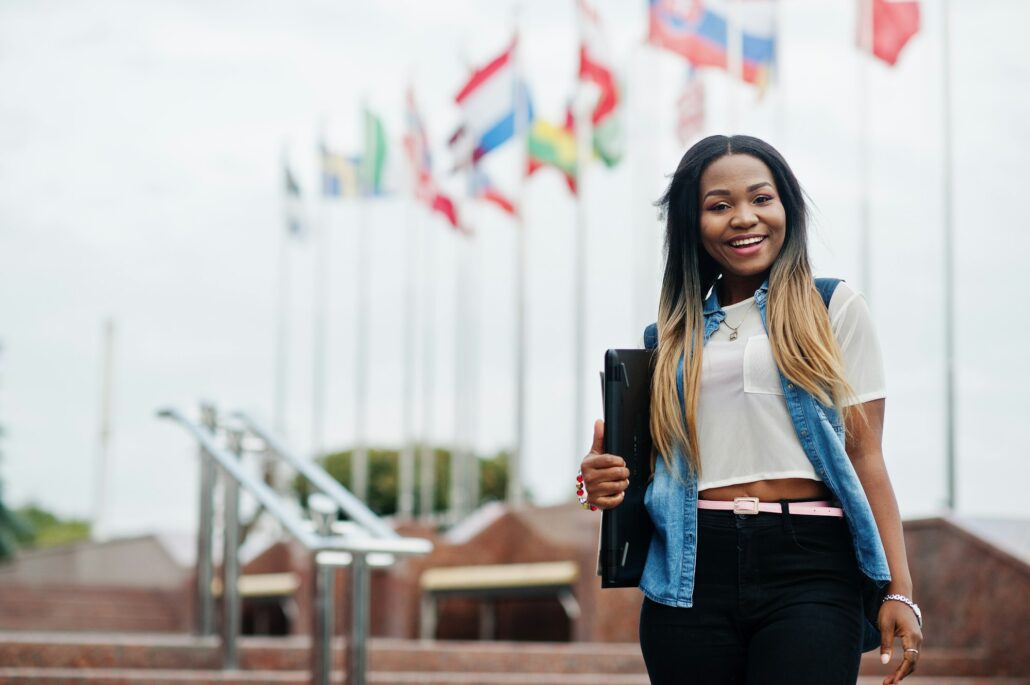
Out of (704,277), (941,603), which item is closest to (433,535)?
(941,603)

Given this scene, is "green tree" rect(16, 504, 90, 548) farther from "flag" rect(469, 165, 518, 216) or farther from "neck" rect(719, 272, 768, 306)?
"neck" rect(719, 272, 768, 306)

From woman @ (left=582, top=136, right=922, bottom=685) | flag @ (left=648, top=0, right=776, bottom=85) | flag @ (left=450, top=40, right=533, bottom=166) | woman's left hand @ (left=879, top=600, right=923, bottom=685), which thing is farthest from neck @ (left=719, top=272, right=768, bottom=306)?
flag @ (left=450, top=40, right=533, bottom=166)

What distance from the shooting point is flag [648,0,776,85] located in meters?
15.3

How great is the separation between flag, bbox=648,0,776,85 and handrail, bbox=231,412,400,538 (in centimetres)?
913

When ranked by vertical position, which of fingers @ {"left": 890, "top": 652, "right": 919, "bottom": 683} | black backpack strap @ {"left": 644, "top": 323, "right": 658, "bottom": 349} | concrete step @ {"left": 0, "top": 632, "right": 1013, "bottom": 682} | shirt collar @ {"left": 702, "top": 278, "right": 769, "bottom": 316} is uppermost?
shirt collar @ {"left": 702, "top": 278, "right": 769, "bottom": 316}

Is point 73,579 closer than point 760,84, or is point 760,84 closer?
point 760,84

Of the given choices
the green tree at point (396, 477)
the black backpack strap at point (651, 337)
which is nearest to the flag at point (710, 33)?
the black backpack strap at point (651, 337)

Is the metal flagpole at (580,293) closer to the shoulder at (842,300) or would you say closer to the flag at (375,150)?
the flag at (375,150)

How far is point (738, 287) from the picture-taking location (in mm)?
2795

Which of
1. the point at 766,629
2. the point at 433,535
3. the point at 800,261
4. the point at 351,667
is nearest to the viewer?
the point at 766,629

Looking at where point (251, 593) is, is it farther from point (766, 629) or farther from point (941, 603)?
point (766, 629)

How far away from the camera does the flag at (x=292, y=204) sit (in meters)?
23.2

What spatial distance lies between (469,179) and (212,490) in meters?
12.6

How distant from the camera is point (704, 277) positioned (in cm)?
283
